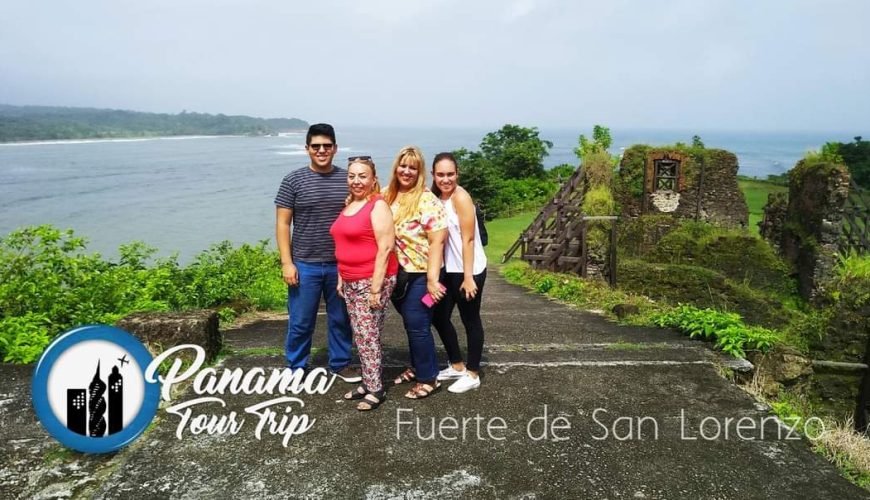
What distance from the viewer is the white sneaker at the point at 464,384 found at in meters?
3.77

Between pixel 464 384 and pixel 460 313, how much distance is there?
0.47m

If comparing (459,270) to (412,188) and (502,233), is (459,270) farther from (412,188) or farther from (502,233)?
(502,233)

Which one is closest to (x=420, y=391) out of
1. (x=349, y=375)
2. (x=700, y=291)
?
(x=349, y=375)

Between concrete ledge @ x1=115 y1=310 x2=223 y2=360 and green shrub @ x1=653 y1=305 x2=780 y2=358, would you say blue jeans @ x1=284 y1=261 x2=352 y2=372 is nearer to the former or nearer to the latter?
concrete ledge @ x1=115 y1=310 x2=223 y2=360

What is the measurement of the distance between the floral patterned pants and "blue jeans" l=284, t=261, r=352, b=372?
0.84 ft

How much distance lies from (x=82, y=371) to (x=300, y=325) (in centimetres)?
136

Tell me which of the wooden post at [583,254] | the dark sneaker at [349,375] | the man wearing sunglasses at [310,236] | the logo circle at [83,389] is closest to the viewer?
the logo circle at [83,389]

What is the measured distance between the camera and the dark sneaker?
3871 mm

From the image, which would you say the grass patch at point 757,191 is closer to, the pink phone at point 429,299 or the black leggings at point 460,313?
the black leggings at point 460,313

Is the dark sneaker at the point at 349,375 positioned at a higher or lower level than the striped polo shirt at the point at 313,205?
lower

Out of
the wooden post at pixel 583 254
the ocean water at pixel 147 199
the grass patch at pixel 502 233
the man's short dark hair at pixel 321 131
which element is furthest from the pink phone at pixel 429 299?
the ocean water at pixel 147 199

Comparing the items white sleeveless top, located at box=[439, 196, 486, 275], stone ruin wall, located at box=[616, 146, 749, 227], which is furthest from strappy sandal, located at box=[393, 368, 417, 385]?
stone ruin wall, located at box=[616, 146, 749, 227]

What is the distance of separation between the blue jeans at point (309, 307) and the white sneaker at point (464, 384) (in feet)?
2.75

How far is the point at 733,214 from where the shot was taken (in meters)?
18.4
